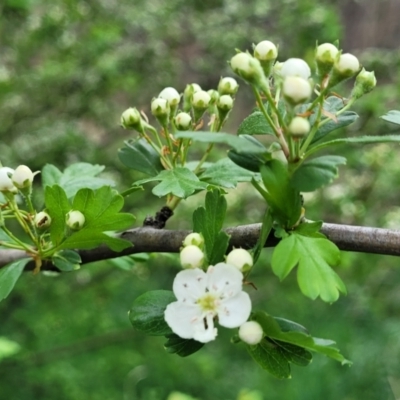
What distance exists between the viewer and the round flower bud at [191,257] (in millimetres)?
436

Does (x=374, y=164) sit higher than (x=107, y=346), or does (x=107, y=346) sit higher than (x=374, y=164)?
(x=374, y=164)

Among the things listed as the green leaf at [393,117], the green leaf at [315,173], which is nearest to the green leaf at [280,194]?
the green leaf at [315,173]

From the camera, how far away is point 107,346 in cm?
208

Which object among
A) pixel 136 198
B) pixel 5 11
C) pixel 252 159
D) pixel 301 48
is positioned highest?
pixel 252 159

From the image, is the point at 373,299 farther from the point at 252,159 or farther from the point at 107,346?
the point at 252,159

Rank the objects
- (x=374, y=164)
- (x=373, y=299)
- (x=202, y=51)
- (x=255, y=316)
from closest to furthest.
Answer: (x=255, y=316)
(x=374, y=164)
(x=373, y=299)
(x=202, y=51)

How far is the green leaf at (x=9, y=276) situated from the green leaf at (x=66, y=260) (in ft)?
0.11

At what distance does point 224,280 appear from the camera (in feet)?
1.43

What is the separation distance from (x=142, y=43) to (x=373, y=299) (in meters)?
1.43

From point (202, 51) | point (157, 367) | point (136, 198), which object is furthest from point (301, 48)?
point (157, 367)

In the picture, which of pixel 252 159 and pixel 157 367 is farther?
pixel 157 367

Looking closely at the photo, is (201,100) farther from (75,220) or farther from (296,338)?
(296,338)

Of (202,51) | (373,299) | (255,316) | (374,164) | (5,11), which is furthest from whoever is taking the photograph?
(202,51)

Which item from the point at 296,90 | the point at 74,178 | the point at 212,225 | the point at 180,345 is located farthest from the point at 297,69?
the point at 74,178
